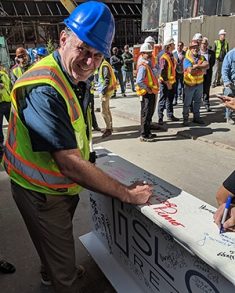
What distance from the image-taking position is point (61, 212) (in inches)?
70.9

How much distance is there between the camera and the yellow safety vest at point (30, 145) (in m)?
1.54

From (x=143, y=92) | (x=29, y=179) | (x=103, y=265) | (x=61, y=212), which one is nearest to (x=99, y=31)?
(x=29, y=179)

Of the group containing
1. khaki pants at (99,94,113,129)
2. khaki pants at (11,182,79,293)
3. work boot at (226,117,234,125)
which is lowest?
work boot at (226,117,234,125)

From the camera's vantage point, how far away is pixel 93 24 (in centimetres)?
147

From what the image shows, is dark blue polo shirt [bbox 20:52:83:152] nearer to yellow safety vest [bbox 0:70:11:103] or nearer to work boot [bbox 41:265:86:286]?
work boot [bbox 41:265:86:286]

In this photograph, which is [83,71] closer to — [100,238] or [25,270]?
[100,238]

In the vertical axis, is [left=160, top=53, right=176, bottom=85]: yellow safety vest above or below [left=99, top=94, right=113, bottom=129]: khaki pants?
above

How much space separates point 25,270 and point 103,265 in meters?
0.74

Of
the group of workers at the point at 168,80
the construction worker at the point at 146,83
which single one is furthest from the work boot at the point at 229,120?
the construction worker at the point at 146,83

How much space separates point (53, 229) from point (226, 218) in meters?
0.96

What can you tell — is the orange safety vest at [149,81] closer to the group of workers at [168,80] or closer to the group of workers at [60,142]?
the group of workers at [168,80]

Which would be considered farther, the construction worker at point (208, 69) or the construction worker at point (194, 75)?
the construction worker at point (208, 69)

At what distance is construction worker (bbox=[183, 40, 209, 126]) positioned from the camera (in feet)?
21.3
